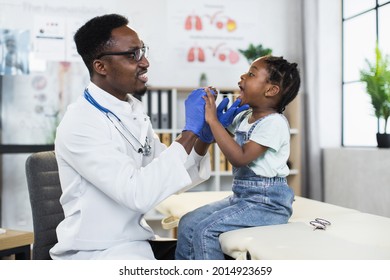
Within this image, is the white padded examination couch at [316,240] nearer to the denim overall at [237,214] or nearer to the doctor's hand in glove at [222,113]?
the denim overall at [237,214]

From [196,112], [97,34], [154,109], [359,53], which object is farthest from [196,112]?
[359,53]

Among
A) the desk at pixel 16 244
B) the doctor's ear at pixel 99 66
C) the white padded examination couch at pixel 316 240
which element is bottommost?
the desk at pixel 16 244

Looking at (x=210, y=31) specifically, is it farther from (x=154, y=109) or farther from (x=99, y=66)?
(x=99, y=66)

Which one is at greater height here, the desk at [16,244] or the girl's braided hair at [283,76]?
the girl's braided hair at [283,76]

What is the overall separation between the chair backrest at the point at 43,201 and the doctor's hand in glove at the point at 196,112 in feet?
1.51

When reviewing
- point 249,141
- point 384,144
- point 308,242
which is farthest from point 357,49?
point 308,242

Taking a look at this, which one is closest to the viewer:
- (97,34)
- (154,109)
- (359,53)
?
(97,34)

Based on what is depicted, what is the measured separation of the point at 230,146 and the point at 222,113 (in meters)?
0.21

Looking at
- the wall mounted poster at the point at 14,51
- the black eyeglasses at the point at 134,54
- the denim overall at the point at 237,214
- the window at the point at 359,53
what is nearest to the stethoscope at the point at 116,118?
the black eyeglasses at the point at 134,54

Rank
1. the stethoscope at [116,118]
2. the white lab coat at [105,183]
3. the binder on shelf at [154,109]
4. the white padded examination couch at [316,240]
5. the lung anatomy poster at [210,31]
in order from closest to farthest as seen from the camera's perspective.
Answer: the white padded examination couch at [316,240] → the white lab coat at [105,183] → the stethoscope at [116,118] → the binder on shelf at [154,109] → the lung anatomy poster at [210,31]

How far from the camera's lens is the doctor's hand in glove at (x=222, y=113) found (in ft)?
4.72

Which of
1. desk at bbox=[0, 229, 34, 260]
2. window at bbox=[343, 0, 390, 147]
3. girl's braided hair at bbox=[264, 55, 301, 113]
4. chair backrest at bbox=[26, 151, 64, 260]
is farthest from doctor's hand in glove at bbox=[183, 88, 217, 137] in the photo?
window at bbox=[343, 0, 390, 147]

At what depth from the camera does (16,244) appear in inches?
70.1

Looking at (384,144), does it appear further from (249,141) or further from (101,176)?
(101,176)
